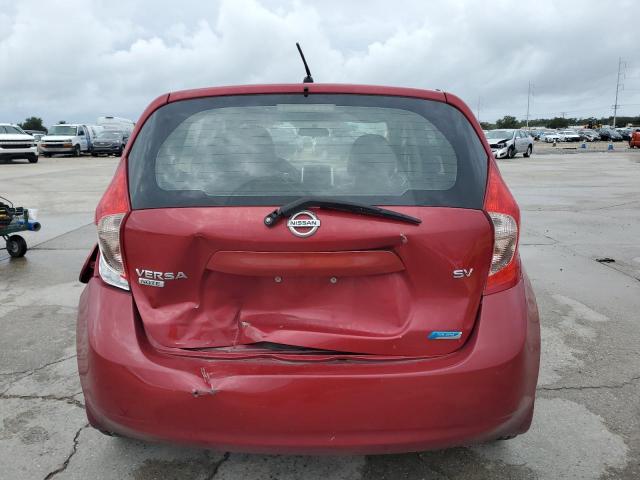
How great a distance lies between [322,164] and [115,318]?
3.26 feet

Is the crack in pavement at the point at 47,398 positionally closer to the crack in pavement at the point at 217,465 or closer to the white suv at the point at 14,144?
the crack in pavement at the point at 217,465

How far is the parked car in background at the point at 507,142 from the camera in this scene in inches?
1214

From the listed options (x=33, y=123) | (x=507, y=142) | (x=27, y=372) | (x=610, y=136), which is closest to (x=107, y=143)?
(x=507, y=142)

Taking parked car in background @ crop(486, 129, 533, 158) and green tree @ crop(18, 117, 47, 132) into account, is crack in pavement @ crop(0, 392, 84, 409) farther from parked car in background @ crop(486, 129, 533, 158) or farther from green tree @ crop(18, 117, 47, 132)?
green tree @ crop(18, 117, 47, 132)

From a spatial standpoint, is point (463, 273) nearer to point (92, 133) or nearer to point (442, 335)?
point (442, 335)

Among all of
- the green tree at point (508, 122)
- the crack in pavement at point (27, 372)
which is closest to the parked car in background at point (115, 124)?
the crack in pavement at point (27, 372)

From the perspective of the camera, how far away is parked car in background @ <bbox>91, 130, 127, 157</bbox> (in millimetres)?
34250

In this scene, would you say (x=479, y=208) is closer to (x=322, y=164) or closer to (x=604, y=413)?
(x=322, y=164)

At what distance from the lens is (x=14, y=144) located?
2698 centimetres

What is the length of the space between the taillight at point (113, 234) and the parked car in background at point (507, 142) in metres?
29.8

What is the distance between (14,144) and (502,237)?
2948cm

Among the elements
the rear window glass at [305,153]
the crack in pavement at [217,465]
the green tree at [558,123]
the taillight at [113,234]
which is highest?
the rear window glass at [305,153]

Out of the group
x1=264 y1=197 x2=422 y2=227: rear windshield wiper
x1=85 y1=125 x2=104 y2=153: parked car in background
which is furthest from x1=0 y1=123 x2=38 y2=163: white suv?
x1=264 y1=197 x2=422 y2=227: rear windshield wiper

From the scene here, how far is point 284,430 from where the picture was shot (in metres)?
A: 1.97
